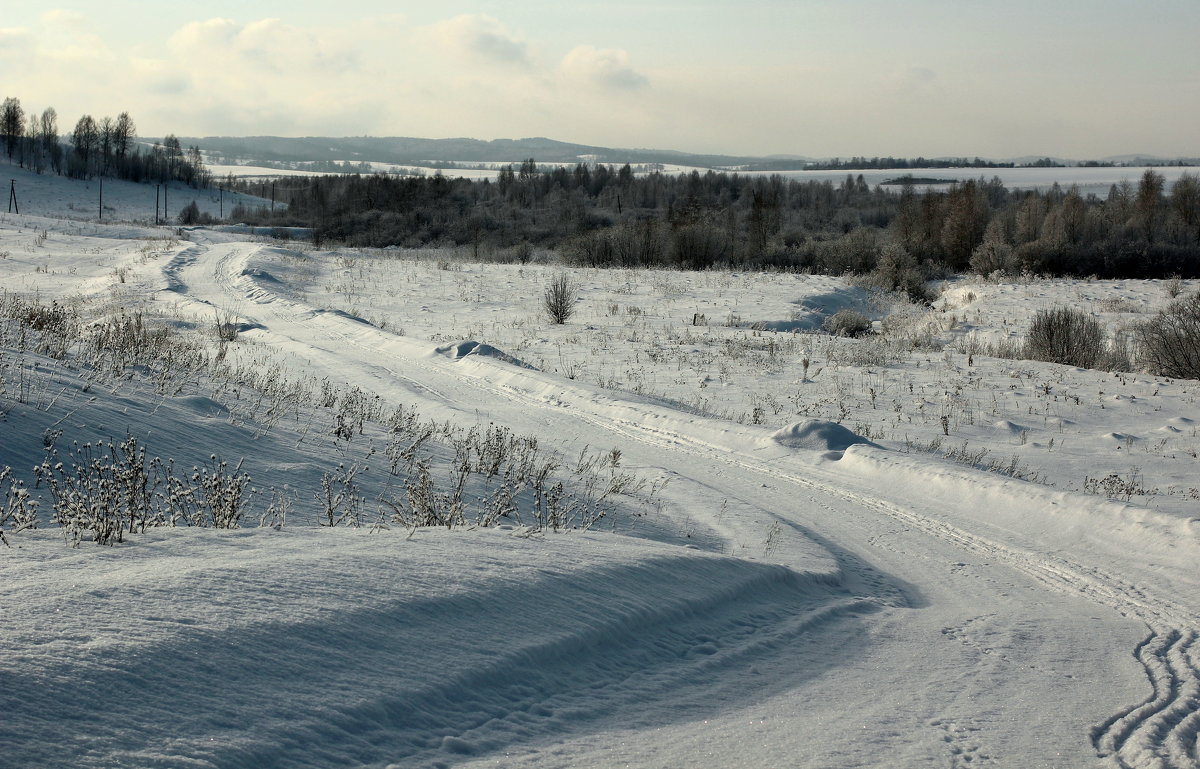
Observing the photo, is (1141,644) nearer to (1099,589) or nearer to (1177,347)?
(1099,589)

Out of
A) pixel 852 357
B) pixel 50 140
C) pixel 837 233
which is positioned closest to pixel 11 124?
pixel 50 140

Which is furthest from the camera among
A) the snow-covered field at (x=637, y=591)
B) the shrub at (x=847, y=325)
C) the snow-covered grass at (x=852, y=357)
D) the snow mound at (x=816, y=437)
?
the shrub at (x=847, y=325)

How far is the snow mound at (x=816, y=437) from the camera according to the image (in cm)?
980

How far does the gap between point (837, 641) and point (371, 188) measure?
93172mm

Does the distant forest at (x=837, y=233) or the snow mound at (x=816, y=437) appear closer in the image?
the snow mound at (x=816, y=437)

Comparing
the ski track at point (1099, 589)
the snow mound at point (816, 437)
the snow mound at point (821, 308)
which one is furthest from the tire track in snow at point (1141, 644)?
the snow mound at point (821, 308)

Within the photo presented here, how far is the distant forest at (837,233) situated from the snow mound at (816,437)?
2592 centimetres

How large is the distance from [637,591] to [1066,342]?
670 inches

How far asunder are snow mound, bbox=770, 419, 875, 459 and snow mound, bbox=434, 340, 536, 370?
649 cm

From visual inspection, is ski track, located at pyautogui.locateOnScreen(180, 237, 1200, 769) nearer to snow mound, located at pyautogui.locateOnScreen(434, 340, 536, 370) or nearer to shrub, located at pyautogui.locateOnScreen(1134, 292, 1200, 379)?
snow mound, located at pyautogui.locateOnScreen(434, 340, 536, 370)

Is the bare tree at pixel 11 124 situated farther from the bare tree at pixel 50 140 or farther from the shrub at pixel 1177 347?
the shrub at pixel 1177 347

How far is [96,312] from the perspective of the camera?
18.5m

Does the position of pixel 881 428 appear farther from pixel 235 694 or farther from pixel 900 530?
pixel 235 694

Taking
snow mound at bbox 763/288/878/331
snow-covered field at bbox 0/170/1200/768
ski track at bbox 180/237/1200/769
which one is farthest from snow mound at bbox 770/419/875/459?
snow mound at bbox 763/288/878/331
